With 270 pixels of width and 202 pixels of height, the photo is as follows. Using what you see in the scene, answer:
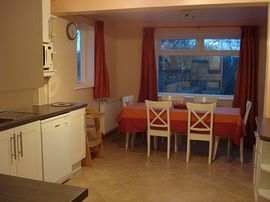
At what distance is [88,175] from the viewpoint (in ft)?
13.2

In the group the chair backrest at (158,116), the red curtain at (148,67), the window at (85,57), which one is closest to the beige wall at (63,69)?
the window at (85,57)

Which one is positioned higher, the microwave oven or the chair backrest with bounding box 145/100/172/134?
the microwave oven

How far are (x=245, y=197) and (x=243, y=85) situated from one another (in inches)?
113

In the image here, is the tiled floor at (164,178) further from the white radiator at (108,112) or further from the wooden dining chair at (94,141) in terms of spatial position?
the white radiator at (108,112)

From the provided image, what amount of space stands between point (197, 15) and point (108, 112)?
2465 millimetres

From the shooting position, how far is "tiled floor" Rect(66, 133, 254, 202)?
135 inches

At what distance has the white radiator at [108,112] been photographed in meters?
5.89

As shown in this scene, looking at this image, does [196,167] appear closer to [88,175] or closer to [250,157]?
[250,157]

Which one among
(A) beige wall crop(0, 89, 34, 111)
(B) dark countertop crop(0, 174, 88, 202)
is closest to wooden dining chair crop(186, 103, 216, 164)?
(A) beige wall crop(0, 89, 34, 111)

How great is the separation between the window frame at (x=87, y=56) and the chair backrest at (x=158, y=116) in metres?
1.50

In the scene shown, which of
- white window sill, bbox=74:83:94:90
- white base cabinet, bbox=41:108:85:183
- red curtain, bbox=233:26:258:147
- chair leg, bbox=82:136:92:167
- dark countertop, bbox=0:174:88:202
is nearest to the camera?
dark countertop, bbox=0:174:88:202

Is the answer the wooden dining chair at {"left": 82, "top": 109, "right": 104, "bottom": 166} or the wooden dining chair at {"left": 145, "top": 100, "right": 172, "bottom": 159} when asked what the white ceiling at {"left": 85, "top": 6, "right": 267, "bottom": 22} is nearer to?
the wooden dining chair at {"left": 145, "top": 100, "right": 172, "bottom": 159}

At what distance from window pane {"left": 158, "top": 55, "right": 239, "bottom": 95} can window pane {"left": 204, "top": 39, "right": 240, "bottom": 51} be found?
0.19 meters

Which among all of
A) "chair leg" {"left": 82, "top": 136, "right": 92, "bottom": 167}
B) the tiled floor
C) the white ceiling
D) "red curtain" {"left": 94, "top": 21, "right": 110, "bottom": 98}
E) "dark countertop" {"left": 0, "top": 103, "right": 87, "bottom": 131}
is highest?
the white ceiling
